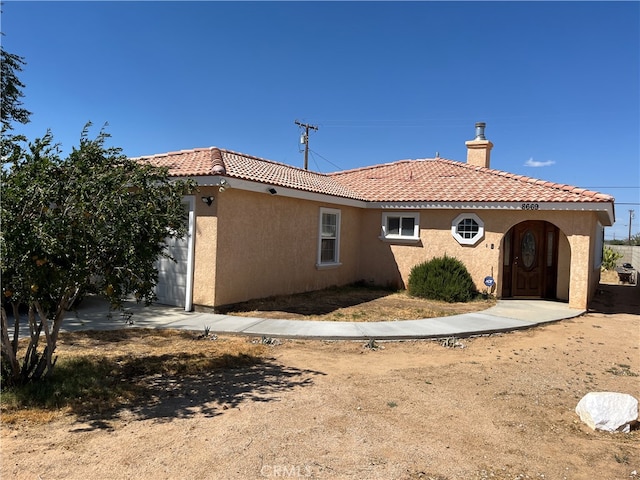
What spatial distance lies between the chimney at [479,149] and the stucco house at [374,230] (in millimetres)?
38

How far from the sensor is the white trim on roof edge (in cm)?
998

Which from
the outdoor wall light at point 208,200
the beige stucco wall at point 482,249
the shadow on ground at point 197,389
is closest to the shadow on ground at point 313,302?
the beige stucco wall at point 482,249

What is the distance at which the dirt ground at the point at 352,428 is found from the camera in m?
3.73

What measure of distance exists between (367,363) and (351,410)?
195cm

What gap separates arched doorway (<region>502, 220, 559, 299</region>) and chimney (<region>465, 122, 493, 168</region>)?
13.7ft

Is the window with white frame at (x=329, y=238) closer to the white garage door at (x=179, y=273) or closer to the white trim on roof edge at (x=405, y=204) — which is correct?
the white trim on roof edge at (x=405, y=204)

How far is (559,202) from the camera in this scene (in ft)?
39.5

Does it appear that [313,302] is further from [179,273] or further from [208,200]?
[208,200]

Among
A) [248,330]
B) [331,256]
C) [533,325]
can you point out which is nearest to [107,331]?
[248,330]

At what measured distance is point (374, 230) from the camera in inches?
615

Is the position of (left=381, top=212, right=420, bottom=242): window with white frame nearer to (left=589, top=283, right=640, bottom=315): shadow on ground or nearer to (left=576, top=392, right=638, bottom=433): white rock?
(left=589, top=283, right=640, bottom=315): shadow on ground

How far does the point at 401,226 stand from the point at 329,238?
101 inches

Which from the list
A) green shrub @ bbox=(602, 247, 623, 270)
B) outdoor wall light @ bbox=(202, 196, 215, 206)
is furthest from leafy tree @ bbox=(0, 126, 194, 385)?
green shrub @ bbox=(602, 247, 623, 270)

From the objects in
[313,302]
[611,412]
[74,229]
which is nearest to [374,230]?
[313,302]
